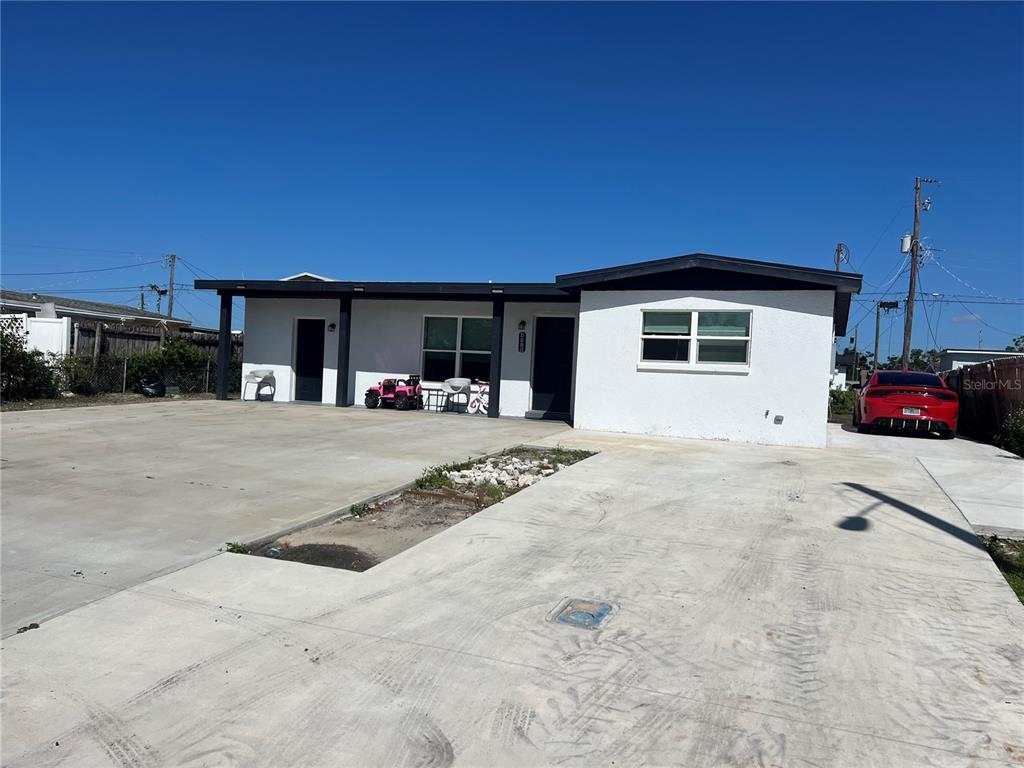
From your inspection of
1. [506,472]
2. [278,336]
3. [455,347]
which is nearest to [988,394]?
[455,347]

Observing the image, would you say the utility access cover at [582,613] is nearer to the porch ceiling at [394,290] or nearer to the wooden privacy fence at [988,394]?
the porch ceiling at [394,290]

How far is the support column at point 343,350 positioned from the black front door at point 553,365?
4.62 m

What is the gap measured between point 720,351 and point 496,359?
500 centimetres

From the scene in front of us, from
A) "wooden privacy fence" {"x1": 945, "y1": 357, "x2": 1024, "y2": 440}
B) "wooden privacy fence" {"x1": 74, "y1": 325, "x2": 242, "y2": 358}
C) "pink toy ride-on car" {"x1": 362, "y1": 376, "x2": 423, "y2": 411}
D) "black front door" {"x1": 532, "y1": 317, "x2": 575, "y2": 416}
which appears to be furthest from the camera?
"wooden privacy fence" {"x1": 74, "y1": 325, "x2": 242, "y2": 358}

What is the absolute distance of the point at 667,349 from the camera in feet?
43.1

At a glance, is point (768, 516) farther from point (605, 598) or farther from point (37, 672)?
point (37, 672)

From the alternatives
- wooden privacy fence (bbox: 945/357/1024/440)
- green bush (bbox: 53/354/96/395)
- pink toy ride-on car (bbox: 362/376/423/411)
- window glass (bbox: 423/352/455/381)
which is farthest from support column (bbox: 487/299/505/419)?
wooden privacy fence (bbox: 945/357/1024/440)

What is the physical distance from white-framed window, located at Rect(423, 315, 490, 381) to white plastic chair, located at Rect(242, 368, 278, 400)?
4.26m

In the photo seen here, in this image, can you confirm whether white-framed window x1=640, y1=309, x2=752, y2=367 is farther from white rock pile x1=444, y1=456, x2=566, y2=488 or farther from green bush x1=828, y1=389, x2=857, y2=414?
green bush x1=828, y1=389, x2=857, y2=414

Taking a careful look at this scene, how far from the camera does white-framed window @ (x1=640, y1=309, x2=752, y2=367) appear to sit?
12656mm

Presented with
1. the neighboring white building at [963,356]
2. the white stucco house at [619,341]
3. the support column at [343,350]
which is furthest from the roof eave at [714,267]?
the neighboring white building at [963,356]

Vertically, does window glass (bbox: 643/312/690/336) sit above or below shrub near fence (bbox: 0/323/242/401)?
above

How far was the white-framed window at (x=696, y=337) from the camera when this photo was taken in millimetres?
12656

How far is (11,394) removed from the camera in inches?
577
